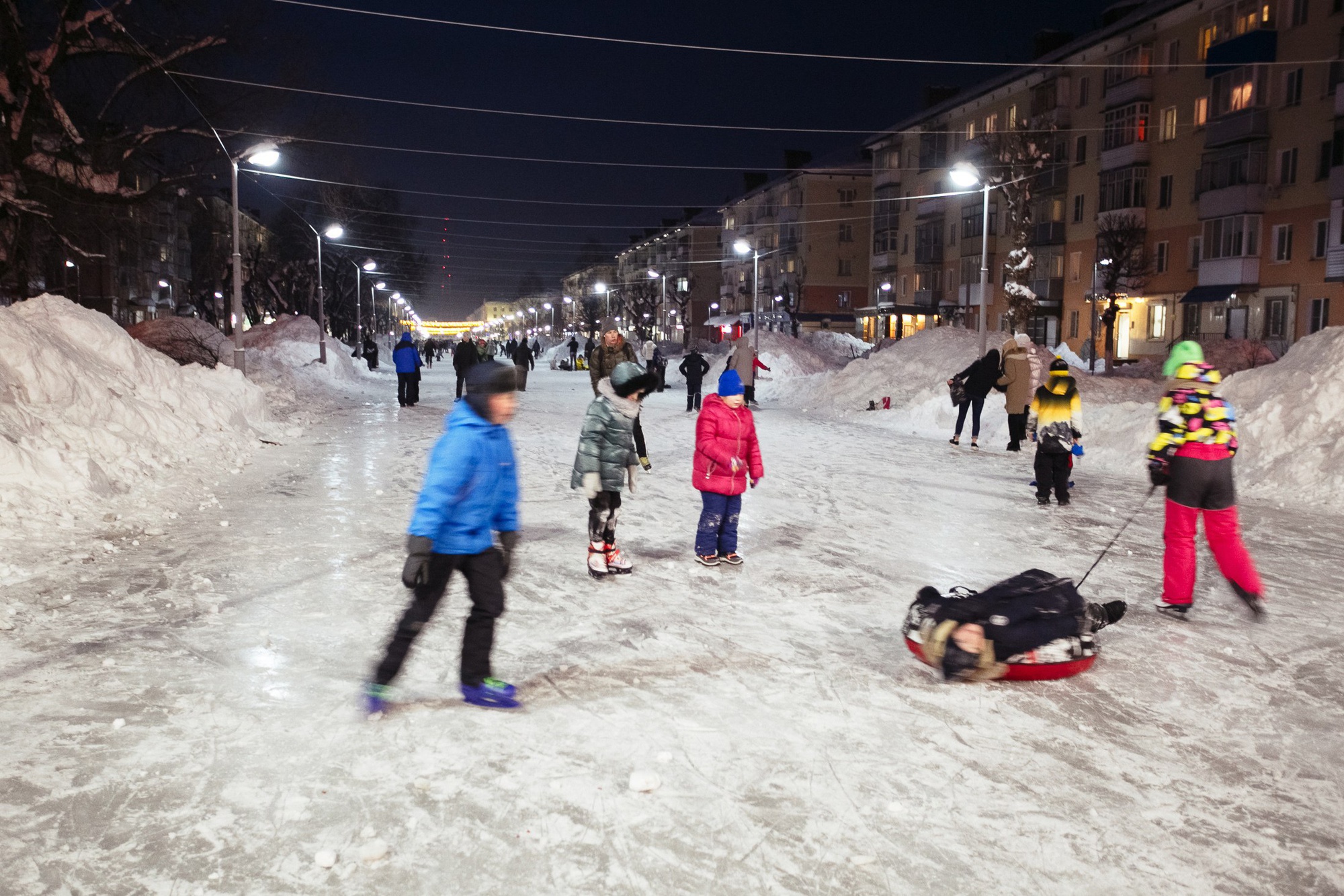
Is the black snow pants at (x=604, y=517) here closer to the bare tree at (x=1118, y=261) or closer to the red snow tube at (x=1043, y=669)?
the red snow tube at (x=1043, y=669)

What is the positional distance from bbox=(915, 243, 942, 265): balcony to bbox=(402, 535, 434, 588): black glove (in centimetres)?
5298

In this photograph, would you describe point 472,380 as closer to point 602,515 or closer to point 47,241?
point 602,515

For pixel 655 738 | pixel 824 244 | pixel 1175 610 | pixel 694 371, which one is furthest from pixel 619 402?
pixel 824 244

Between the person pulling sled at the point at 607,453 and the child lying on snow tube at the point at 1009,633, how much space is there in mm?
2467

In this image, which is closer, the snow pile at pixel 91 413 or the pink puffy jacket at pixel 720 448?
the pink puffy jacket at pixel 720 448

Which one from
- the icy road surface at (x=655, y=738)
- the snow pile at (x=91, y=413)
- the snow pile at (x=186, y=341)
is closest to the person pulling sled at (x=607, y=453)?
the icy road surface at (x=655, y=738)

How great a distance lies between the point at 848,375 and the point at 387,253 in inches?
2187

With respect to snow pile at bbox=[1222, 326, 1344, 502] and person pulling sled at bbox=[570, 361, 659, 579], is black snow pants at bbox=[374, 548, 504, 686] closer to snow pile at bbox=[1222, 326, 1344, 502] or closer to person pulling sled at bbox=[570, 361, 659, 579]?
person pulling sled at bbox=[570, 361, 659, 579]

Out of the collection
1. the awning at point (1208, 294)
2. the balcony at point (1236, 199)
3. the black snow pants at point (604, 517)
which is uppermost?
the balcony at point (1236, 199)

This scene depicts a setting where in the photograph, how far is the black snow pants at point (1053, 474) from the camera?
9930mm

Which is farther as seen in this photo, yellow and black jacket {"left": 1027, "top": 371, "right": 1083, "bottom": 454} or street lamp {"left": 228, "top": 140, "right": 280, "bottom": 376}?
street lamp {"left": 228, "top": 140, "right": 280, "bottom": 376}

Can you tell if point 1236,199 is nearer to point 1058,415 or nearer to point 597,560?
point 1058,415

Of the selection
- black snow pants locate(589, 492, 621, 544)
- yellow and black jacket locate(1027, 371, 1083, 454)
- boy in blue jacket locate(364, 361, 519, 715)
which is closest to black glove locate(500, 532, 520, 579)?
boy in blue jacket locate(364, 361, 519, 715)

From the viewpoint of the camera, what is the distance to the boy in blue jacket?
13.3ft
